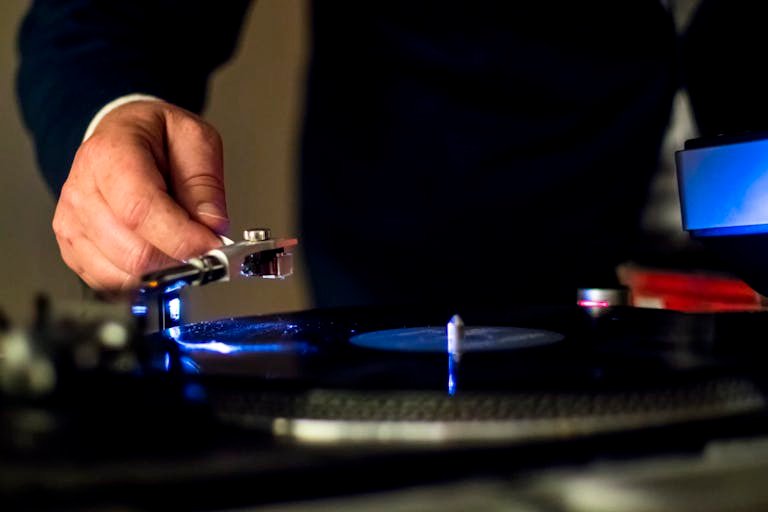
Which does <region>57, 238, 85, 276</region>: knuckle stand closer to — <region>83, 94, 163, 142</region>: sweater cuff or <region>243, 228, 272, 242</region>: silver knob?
<region>83, 94, 163, 142</region>: sweater cuff

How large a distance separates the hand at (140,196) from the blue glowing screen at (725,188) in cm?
40

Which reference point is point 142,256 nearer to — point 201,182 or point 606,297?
point 201,182

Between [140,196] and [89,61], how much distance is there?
283mm

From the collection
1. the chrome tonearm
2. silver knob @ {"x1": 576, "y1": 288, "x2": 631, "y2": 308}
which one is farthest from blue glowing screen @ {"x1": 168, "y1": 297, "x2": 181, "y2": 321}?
silver knob @ {"x1": 576, "y1": 288, "x2": 631, "y2": 308}

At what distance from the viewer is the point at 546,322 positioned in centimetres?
69

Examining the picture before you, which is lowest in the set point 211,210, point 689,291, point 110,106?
point 689,291

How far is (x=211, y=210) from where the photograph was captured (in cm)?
75

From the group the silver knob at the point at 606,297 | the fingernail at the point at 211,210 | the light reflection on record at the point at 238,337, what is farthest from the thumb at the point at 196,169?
the silver knob at the point at 606,297

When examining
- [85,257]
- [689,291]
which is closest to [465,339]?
[85,257]

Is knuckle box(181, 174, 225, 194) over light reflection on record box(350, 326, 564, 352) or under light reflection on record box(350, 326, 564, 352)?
over

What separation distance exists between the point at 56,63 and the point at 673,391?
0.78 meters

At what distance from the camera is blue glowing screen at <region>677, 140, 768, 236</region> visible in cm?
65

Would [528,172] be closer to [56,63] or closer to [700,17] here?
[700,17]

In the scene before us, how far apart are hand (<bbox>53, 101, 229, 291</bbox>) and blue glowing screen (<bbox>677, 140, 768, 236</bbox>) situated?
1.32 ft
